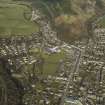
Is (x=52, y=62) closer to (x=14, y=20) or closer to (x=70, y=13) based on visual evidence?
(x=14, y=20)

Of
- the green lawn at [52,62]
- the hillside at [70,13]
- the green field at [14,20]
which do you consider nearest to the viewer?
the green lawn at [52,62]

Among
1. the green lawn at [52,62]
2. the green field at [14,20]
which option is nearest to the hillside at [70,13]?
the green field at [14,20]

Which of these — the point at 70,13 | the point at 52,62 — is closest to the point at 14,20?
the point at 70,13

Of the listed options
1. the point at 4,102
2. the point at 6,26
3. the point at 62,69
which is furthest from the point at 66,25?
the point at 4,102

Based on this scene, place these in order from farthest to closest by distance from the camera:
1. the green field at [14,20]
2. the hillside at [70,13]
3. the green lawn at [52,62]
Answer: the hillside at [70,13], the green field at [14,20], the green lawn at [52,62]

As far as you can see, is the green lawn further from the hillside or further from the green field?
the green field

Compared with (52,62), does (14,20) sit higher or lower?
higher

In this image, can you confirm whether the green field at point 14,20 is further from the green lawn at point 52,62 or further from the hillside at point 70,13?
the green lawn at point 52,62

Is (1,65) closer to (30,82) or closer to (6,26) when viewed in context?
(30,82)
